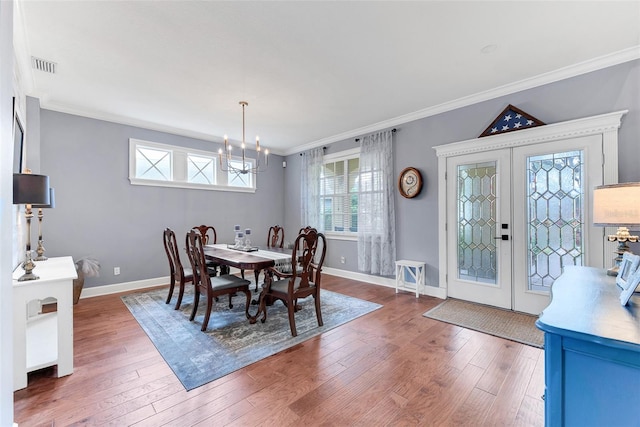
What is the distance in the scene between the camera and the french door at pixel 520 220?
2.85 metres

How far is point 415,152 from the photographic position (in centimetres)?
418

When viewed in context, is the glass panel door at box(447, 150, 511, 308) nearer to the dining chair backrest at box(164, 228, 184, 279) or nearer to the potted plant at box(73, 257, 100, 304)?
the dining chair backrest at box(164, 228, 184, 279)

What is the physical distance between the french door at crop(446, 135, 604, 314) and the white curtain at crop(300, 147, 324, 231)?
2.60m

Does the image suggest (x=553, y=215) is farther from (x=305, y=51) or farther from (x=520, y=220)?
(x=305, y=51)

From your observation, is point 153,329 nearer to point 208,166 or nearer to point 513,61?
point 208,166

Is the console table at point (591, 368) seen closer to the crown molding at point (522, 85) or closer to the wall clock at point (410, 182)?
the crown molding at point (522, 85)

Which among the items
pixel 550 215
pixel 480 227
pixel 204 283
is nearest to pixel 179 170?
pixel 204 283

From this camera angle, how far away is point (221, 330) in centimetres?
279

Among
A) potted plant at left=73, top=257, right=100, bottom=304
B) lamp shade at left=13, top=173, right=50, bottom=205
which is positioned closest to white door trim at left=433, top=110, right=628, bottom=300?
lamp shade at left=13, top=173, right=50, bottom=205

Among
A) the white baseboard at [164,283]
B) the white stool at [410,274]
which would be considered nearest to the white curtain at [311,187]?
the white baseboard at [164,283]

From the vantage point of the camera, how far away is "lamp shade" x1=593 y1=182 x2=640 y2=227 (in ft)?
5.59

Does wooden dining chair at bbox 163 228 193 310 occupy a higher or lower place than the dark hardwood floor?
higher

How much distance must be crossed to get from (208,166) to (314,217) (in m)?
2.32

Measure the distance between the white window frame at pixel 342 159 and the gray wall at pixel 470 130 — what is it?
0.31ft
